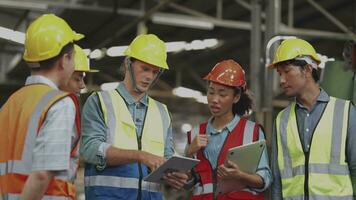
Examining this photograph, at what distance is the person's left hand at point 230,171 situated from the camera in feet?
14.1

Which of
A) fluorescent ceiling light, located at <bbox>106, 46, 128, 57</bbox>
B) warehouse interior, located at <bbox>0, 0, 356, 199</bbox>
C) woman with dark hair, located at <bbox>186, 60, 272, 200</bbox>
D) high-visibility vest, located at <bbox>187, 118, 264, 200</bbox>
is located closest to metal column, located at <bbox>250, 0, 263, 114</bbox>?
warehouse interior, located at <bbox>0, 0, 356, 199</bbox>

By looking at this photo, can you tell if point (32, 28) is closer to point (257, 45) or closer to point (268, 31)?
point (268, 31)

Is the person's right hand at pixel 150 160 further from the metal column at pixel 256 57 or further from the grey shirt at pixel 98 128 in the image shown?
the metal column at pixel 256 57

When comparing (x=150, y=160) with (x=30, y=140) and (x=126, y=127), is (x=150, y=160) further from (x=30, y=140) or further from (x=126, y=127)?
(x=30, y=140)

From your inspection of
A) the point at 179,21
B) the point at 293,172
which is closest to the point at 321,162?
the point at 293,172

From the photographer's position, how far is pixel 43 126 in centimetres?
318

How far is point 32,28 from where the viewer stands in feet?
11.3

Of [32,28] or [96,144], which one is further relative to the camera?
[96,144]

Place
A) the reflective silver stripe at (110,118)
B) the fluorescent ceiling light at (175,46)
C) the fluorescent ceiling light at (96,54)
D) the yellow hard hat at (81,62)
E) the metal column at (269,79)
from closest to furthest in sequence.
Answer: the reflective silver stripe at (110,118)
the yellow hard hat at (81,62)
the metal column at (269,79)
the fluorescent ceiling light at (175,46)
the fluorescent ceiling light at (96,54)

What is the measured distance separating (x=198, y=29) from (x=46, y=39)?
9409 mm

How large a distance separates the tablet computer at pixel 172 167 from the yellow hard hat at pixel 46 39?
3.29 ft

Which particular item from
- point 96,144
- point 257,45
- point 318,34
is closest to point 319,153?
point 96,144

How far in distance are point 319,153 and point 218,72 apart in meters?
0.97

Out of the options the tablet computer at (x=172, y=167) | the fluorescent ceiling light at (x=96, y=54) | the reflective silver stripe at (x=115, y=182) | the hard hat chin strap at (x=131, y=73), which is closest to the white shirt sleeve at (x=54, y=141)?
the tablet computer at (x=172, y=167)
